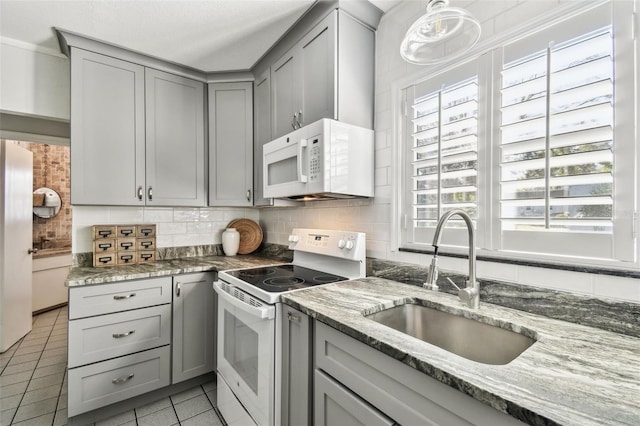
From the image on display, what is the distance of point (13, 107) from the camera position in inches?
83.4

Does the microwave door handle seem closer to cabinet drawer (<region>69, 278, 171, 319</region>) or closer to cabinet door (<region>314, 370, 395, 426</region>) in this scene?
cabinet door (<region>314, 370, 395, 426</region>)

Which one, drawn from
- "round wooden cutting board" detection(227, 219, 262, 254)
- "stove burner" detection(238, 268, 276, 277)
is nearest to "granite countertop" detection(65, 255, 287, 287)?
"stove burner" detection(238, 268, 276, 277)

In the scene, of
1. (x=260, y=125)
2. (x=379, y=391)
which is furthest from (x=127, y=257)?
(x=379, y=391)

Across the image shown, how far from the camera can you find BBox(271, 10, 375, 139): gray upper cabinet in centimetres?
167

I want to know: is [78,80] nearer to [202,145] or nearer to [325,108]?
[202,145]

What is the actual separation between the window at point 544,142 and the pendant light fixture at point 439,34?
347 millimetres

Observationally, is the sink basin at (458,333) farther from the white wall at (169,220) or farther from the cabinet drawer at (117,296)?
the white wall at (169,220)

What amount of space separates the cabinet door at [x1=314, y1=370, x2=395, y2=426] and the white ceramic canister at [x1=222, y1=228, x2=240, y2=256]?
1.82 meters

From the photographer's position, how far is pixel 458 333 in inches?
46.9

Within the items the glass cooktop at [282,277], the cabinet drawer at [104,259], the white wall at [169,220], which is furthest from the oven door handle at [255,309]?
the white wall at [169,220]

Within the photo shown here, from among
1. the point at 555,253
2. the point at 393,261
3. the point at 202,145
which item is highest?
the point at 202,145

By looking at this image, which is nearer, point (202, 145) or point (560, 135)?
point (560, 135)

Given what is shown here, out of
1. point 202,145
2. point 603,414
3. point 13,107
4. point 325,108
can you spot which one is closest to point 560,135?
point 603,414

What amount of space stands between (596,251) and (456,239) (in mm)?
525
